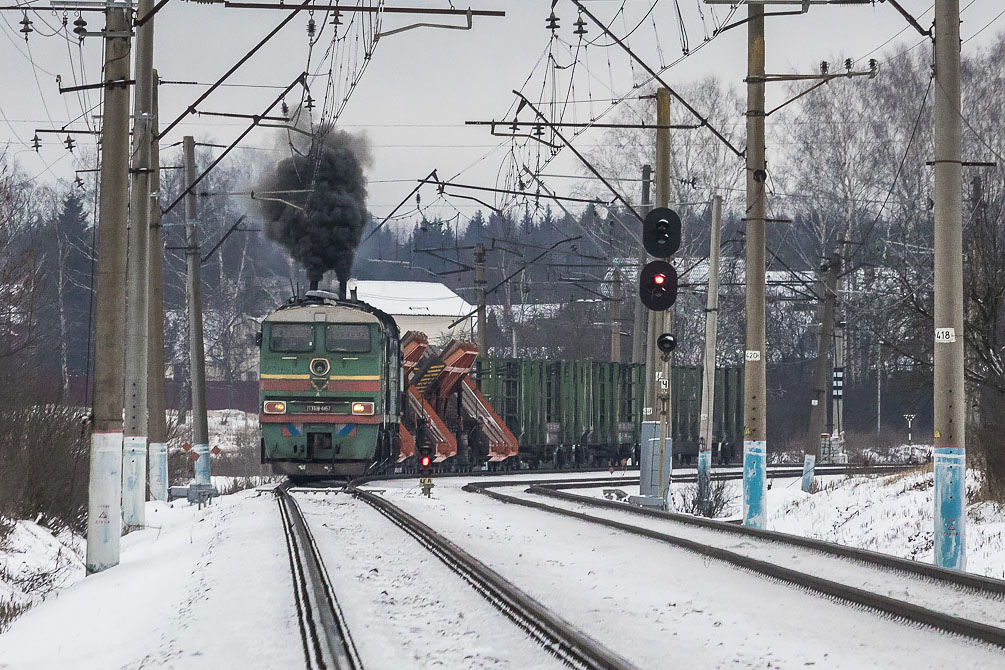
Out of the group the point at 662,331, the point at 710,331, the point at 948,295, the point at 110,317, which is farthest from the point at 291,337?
the point at 948,295

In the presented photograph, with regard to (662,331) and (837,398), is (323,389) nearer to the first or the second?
(662,331)

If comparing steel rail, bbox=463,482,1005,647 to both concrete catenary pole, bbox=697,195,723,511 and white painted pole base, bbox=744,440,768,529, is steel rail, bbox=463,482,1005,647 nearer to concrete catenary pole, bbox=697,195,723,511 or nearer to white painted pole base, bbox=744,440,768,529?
white painted pole base, bbox=744,440,768,529

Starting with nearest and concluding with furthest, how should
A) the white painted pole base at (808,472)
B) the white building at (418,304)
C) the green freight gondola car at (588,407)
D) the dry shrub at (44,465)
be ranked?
the dry shrub at (44,465)
the white painted pole base at (808,472)
the green freight gondola car at (588,407)
the white building at (418,304)

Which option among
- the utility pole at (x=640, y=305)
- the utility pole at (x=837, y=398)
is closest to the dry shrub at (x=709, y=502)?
the utility pole at (x=640, y=305)

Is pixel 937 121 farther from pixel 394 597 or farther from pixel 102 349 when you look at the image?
pixel 102 349

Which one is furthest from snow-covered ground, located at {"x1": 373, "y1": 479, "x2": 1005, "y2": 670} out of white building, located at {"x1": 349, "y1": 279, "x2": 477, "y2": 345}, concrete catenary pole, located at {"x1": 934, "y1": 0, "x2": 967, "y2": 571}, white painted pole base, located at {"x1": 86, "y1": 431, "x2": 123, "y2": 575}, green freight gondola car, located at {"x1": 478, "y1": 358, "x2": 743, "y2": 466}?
white building, located at {"x1": 349, "y1": 279, "x2": 477, "y2": 345}

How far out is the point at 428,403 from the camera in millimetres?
30266

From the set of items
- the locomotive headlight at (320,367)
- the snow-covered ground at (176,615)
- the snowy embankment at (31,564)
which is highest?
the locomotive headlight at (320,367)

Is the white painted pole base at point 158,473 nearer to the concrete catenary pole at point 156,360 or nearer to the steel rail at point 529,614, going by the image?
the concrete catenary pole at point 156,360

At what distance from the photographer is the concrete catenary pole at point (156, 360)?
75.0 ft

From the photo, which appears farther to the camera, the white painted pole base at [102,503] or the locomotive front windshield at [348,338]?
the locomotive front windshield at [348,338]

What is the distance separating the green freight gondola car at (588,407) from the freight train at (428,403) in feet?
0.14

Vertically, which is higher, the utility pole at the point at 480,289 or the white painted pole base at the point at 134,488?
the utility pole at the point at 480,289

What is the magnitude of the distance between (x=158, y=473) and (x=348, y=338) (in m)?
4.22
